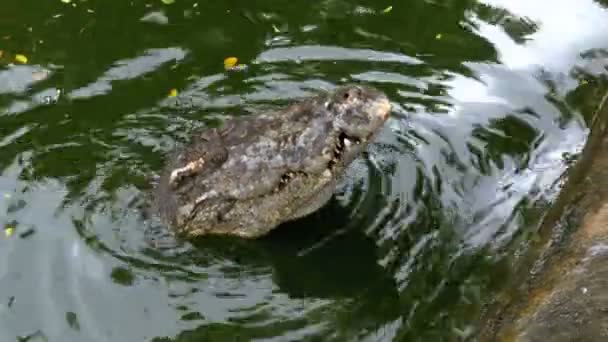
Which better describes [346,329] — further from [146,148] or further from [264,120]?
[146,148]

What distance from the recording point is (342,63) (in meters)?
7.14

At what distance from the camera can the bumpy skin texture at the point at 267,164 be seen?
5.31m

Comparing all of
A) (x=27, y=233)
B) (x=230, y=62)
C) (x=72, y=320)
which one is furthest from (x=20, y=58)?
(x=72, y=320)

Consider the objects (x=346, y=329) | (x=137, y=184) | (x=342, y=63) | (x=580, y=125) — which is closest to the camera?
(x=346, y=329)

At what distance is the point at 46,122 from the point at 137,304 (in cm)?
203

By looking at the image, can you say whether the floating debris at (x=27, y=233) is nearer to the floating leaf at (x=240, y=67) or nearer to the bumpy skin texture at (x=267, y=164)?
the bumpy skin texture at (x=267, y=164)

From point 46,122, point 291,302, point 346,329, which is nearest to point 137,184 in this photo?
point 46,122

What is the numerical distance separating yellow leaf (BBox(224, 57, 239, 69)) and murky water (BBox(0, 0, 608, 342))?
9cm

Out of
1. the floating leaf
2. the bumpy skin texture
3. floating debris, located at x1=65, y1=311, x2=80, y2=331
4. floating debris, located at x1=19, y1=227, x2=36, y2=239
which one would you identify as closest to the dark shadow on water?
the bumpy skin texture

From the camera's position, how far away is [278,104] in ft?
21.9

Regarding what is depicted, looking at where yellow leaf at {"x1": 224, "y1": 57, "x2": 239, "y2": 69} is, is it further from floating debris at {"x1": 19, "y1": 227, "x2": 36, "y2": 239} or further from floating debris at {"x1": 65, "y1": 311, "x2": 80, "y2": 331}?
floating debris at {"x1": 65, "y1": 311, "x2": 80, "y2": 331}

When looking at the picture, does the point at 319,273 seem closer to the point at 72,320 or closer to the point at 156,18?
the point at 72,320

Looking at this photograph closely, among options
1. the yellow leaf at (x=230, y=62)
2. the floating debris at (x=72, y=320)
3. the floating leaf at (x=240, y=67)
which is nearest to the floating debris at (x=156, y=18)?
the yellow leaf at (x=230, y=62)

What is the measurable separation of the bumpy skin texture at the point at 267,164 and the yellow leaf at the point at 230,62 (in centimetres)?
160
